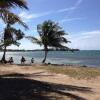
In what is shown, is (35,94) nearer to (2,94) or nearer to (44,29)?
(2,94)

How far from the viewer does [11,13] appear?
1559 centimetres

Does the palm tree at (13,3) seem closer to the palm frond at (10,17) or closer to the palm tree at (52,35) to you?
Result: the palm frond at (10,17)

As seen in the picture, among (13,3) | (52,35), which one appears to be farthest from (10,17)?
(52,35)

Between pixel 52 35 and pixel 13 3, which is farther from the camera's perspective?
pixel 52 35

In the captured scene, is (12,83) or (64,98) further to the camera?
(12,83)

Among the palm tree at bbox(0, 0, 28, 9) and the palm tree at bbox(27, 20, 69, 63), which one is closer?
the palm tree at bbox(0, 0, 28, 9)

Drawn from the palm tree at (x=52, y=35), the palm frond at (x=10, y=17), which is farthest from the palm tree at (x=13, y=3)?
the palm tree at (x=52, y=35)

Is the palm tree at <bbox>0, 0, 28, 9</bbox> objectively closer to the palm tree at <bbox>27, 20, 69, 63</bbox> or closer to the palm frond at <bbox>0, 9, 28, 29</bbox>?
the palm frond at <bbox>0, 9, 28, 29</bbox>

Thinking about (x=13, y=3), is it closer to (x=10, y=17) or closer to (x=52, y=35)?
(x=10, y=17)

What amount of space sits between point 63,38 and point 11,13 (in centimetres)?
2756

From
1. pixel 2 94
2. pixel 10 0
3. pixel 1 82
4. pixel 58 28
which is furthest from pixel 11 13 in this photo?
pixel 58 28

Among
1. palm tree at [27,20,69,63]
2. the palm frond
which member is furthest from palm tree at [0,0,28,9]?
palm tree at [27,20,69,63]

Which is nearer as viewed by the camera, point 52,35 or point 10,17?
point 10,17

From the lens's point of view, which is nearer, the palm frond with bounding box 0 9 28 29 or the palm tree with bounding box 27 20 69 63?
the palm frond with bounding box 0 9 28 29
